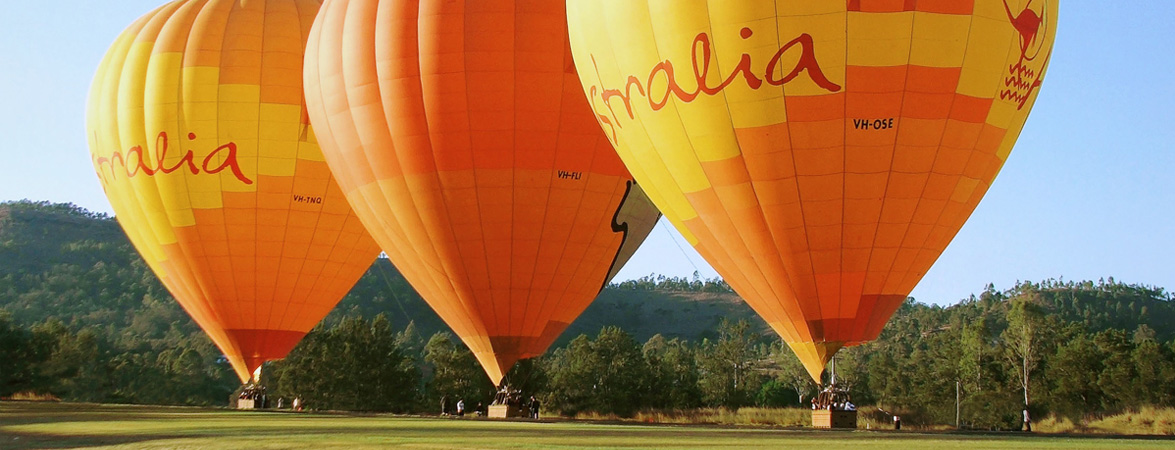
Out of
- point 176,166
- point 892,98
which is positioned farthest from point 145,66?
point 892,98

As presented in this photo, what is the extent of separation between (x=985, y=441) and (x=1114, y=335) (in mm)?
42100

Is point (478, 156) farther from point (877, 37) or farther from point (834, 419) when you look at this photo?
point (877, 37)

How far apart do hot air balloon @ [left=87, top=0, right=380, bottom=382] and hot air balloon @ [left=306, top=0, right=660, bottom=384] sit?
115 inches

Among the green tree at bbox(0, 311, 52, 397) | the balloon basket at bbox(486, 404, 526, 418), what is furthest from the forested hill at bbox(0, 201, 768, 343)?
the balloon basket at bbox(486, 404, 526, 418)

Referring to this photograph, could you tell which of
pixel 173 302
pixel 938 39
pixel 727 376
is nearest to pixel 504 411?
pixel 938 39

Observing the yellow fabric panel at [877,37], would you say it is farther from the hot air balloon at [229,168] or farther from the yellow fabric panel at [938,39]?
the hot air balloon at [229,168]

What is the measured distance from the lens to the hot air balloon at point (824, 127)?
45.6 feet

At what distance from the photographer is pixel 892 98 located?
1397cm

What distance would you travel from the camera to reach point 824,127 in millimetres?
14055

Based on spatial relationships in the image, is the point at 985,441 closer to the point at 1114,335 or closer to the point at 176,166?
the point at 176,166

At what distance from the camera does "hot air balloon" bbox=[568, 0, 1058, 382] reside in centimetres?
1390

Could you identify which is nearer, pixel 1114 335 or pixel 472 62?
pixel 472 62

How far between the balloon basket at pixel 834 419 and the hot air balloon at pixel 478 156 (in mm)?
6216

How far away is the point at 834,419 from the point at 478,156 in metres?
7.30
